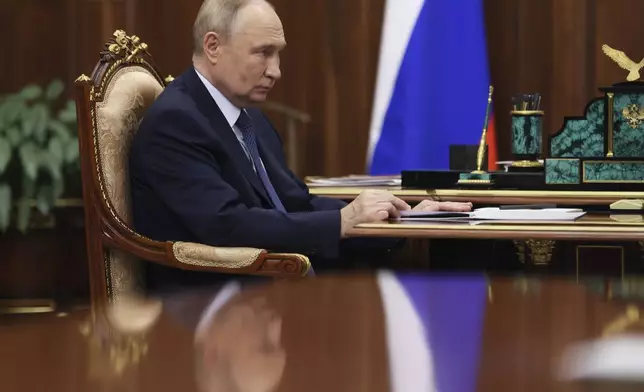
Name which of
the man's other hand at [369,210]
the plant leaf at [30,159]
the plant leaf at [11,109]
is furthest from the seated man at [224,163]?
the plant leaf at [11,109]

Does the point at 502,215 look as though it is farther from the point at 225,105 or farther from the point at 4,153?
the point at 4,153

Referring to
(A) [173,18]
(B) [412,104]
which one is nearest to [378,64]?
(B) [412,104]

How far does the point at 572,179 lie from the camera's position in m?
3.45

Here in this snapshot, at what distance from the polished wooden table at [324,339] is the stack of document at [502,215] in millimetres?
1522

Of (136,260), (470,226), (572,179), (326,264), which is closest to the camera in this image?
(470,226)

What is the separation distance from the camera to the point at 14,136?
5.21m

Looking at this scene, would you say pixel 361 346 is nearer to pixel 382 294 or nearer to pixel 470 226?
pixel 382 294

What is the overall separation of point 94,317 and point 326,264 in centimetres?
223

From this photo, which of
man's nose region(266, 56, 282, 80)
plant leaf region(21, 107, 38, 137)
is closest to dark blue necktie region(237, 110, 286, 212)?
man's nose region(266, 56, 282, 80)

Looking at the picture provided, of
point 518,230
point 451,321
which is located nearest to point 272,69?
point 518,230

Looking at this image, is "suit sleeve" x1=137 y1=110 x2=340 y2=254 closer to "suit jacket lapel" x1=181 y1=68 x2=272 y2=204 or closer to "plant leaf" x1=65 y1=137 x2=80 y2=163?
"suit jacket lapel" x1=181 y1=68 x2=272 y2=204

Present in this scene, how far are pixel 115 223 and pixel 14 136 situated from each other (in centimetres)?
254

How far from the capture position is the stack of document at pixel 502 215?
2.76 metres

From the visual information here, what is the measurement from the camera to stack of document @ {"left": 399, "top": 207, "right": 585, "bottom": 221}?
9.04 feet
